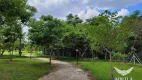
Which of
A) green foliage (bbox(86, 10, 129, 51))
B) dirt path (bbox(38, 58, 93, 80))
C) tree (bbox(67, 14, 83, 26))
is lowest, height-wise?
dirt path (bbox(38, 58, 93, 80))

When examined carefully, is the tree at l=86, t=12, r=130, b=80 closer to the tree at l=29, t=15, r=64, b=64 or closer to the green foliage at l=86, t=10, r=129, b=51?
the green foliage at l=86, t=10, r=129, b=51

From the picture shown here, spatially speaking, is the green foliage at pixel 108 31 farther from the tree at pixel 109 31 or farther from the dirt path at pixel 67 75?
the dirt path at pixel 67 75

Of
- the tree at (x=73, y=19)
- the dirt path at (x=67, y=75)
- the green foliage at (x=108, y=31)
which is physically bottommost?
the dirt path at (x=67, y=75)

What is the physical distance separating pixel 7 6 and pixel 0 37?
2183cm

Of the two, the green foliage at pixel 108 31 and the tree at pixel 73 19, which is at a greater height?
the tree at pixel 73 19

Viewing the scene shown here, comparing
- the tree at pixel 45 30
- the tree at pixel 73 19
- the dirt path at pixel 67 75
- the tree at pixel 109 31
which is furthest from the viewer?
the tree at pixel 73 19

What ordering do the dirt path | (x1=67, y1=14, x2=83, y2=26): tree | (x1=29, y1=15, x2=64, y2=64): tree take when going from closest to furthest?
the dirt path, (x1=29, y1=15, x2=64, y2=64): tree, (x1=67, y1=14, x2=83, y2=26): tree

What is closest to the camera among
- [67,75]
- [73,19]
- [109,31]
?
[109,31]

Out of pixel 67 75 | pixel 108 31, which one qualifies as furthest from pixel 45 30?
pixel 108 31

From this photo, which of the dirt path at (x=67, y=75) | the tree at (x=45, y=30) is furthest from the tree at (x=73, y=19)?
the dirt path at (x=67, y=75)

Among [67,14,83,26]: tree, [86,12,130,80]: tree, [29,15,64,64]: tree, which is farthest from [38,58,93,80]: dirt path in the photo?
[67,14,83,26]: tree

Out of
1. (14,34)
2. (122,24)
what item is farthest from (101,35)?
(14,34)

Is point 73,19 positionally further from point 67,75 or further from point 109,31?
point 109,31

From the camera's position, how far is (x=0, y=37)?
28.1 meters
